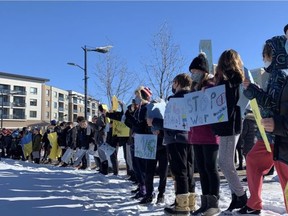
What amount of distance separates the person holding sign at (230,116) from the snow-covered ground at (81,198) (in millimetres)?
649

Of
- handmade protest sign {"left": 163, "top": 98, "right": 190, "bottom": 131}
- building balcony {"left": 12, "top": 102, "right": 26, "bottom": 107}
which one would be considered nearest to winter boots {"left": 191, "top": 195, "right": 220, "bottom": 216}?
handmade protest sign {"left": 163, "top": 98, "right": 190, "bottom": 131}

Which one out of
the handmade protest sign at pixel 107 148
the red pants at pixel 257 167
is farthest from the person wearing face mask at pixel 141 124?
the handmade protest sign at pixel 107 148

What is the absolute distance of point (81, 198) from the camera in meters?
6.83

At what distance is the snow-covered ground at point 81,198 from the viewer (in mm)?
5551

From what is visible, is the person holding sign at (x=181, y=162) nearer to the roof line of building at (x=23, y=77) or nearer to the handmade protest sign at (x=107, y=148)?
the handmade protest sign at (x=107, y=148)

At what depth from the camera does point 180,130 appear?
5.34 metres

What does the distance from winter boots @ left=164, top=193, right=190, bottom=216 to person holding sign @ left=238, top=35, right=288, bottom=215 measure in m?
0.74

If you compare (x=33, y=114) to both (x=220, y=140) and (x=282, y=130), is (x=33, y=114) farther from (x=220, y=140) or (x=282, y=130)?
(x=282, y=130)

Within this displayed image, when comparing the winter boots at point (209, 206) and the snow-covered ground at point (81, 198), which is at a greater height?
the winter boots at point (209, 206)

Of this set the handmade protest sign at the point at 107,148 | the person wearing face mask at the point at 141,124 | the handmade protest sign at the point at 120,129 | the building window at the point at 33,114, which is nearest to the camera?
the person wearing face mask at the point at 141,124

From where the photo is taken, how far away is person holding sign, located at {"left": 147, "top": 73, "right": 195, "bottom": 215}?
16.9 ft

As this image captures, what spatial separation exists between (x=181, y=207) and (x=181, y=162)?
63 centimetres

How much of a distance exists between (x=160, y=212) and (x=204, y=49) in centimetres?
347

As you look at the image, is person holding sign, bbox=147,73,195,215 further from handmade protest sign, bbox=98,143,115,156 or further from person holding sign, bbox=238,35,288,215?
handmade protest sign, bbox=98,143,115,156
